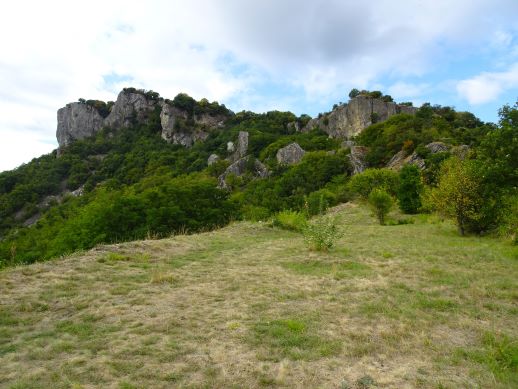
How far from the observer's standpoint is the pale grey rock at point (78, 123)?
4454 inches

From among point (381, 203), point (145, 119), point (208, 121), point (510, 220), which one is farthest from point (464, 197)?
point (145, 119)

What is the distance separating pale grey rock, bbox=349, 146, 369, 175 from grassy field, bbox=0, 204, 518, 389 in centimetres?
4582

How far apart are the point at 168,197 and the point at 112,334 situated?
20.3m

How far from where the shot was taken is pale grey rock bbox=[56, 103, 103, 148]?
4454 inches

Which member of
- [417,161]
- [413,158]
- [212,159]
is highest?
[212,159]

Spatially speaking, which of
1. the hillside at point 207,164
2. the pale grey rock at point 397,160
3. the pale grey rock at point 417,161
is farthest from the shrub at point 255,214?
the pale grey rock at point 397,160

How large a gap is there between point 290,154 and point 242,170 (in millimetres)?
9665

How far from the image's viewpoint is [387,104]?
263 feet

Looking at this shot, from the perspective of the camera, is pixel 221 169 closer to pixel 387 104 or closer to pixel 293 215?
pixel 387 104

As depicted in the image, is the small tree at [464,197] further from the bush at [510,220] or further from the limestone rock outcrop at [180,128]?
the limestone rock outcrop at [180,128]

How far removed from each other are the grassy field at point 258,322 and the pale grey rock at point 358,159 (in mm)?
45817

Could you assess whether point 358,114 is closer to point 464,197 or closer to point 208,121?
point 208,121

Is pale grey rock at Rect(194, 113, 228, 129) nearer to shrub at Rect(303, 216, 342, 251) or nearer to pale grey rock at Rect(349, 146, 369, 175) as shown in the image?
pale grey rock at Rect(349, 146, 369, 175)

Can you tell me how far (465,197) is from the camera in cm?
1642
